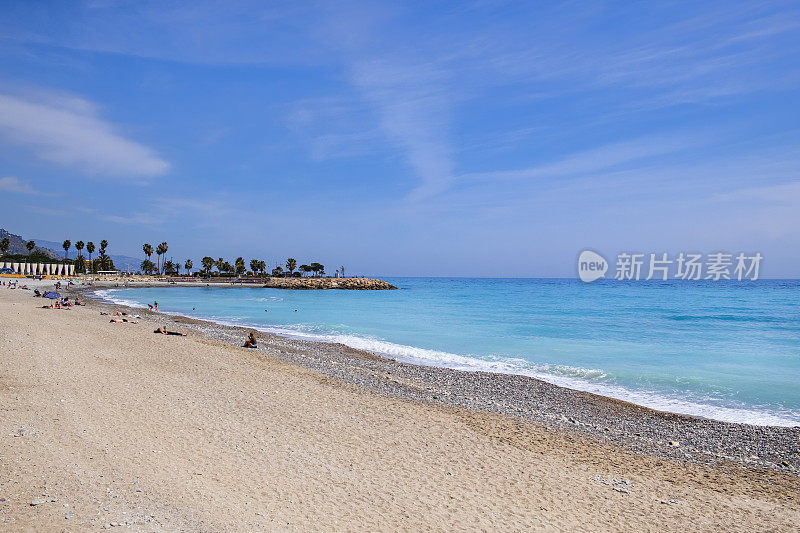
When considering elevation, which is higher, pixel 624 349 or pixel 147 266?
pixel 147 266

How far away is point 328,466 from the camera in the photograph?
21.9 feet

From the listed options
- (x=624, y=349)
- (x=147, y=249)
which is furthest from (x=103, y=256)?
(x=624, y=349)

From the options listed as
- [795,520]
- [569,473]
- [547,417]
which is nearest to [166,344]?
[547,417]

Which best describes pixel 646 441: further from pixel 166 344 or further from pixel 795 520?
pixel 166 344

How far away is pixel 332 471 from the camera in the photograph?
6512 millimetres

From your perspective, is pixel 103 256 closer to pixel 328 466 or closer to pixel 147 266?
pixel 147 266

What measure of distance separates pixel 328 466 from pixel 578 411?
6937 millimetres

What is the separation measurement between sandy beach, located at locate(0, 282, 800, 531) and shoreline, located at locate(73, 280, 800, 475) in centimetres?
12

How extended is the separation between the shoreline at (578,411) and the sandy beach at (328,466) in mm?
118

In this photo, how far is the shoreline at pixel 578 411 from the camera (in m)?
8.41

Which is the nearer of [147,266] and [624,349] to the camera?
[624,349]

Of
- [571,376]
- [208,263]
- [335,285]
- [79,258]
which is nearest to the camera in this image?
[571,376]

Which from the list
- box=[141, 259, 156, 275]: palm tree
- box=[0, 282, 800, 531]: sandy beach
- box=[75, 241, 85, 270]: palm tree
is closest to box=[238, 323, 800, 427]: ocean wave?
box=[0, 282, 800, 531]: sandy beach

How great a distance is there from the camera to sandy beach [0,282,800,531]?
5242mm
